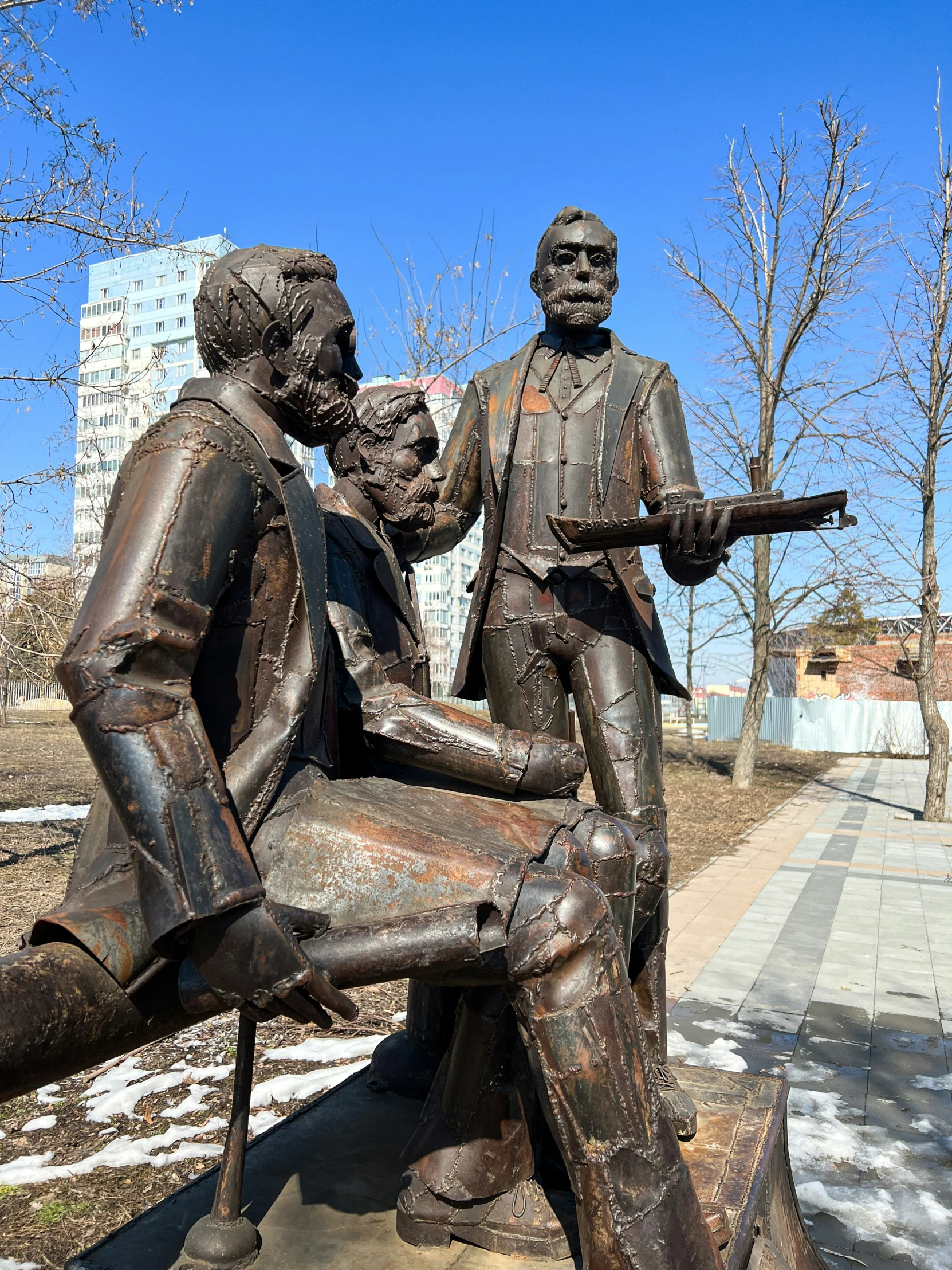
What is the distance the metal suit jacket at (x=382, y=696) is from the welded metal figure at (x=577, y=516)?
43 centimetres

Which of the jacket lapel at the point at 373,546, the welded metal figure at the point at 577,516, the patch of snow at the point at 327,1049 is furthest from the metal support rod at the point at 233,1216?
the patch of snow at the point at 327,1049

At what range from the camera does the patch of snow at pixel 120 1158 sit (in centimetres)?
342

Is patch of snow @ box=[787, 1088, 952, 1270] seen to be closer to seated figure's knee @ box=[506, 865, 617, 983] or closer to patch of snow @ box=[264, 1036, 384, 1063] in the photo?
patch of snow @ box=[264, 1036, 384, 1063]

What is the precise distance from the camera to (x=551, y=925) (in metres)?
1.81

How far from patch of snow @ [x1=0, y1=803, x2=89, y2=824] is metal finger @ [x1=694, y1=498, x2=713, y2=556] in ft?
27.7

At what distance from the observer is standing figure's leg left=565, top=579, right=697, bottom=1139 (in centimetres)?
296

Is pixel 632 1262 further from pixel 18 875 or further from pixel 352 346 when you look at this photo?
pixel 18 875

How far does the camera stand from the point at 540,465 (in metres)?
3.35

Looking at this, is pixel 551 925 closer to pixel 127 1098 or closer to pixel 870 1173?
pixel 870 1173

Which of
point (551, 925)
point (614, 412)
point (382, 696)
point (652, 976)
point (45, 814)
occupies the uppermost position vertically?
point (614, 412)

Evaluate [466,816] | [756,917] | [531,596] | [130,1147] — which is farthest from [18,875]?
[466,816]

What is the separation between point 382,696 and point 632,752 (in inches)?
37.7

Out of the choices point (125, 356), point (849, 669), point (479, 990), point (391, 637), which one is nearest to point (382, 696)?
point (391, 637)

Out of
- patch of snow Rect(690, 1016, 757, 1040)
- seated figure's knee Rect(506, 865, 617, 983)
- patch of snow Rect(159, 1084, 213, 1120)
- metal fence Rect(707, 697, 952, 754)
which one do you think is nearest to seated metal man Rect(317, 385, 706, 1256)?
seated figure's knee Rect(506, 865, 617, 983)
